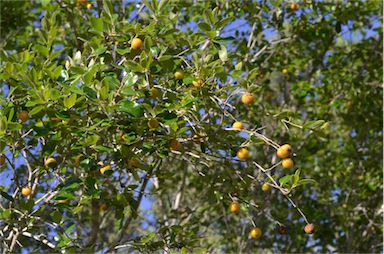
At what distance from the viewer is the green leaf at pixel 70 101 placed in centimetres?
229

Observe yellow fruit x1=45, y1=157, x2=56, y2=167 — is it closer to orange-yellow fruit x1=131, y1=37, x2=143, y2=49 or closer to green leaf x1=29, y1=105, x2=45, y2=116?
green leaf x1=29, y1=105, x2=45, y2=116

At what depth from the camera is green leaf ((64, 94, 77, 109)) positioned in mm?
2291

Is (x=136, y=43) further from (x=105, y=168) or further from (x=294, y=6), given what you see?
(x=294, y=6)

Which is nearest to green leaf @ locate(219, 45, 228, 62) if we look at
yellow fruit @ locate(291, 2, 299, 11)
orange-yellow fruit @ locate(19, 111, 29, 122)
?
orange-yellow fruit @ locate(19, 111, 29, 122)

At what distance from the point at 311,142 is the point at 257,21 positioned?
1.41 metres

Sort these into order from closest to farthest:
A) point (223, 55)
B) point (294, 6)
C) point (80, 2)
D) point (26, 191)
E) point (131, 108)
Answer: point (131, 108), point (223, 55), point (26, 191), point (80, 2), point (294, 6)

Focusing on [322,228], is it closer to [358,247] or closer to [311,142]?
[358,247]

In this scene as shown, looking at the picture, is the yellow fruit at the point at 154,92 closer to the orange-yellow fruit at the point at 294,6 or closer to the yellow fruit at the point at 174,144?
the yellow fruit at the point at 174,144

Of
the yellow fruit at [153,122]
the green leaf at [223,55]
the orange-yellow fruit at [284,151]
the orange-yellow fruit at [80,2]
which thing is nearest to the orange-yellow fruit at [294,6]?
the orange-yellow fruit at [80,2]

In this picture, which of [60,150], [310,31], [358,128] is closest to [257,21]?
[310,31]

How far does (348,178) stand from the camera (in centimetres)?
Answer: 548

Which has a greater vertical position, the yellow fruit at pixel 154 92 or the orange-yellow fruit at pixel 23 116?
the yellow fruit at pixel 154 92

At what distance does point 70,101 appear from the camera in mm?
2303

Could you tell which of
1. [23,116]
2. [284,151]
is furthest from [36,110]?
[284,151]
